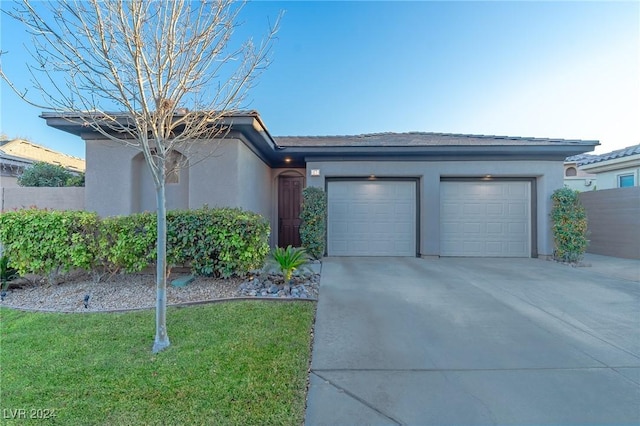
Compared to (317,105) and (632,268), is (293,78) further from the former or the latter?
(632,268)

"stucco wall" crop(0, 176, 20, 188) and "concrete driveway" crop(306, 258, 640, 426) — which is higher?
"stucco wall" crop(0, 176, 20, 188)

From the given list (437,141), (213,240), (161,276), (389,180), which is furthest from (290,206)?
(161,276)

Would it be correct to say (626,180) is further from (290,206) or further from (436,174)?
(290,206)

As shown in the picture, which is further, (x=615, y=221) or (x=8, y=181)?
(x=8, y=181)

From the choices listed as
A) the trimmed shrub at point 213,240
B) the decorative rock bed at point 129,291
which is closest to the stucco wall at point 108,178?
the decorative rock bed at point 129,291

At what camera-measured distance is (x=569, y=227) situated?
310 inches

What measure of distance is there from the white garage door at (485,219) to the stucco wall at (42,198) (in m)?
10.3

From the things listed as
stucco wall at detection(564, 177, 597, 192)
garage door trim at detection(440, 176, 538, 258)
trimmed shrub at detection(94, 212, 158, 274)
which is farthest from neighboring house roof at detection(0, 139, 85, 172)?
stucco wall at detection(564, 177, 597, 192)

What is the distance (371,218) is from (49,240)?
783 centimetres

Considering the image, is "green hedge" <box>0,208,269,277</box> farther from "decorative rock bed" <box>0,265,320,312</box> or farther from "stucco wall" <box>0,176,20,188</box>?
"stucco wall" <box>0,176,20,188</box>

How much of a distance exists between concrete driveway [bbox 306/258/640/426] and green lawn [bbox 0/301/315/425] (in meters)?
0.33

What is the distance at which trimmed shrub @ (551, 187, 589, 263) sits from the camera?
25.6 ft

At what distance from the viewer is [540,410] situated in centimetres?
219

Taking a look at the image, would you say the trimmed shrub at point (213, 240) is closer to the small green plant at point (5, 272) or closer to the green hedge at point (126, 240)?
the green hedge at point (126, 240)
